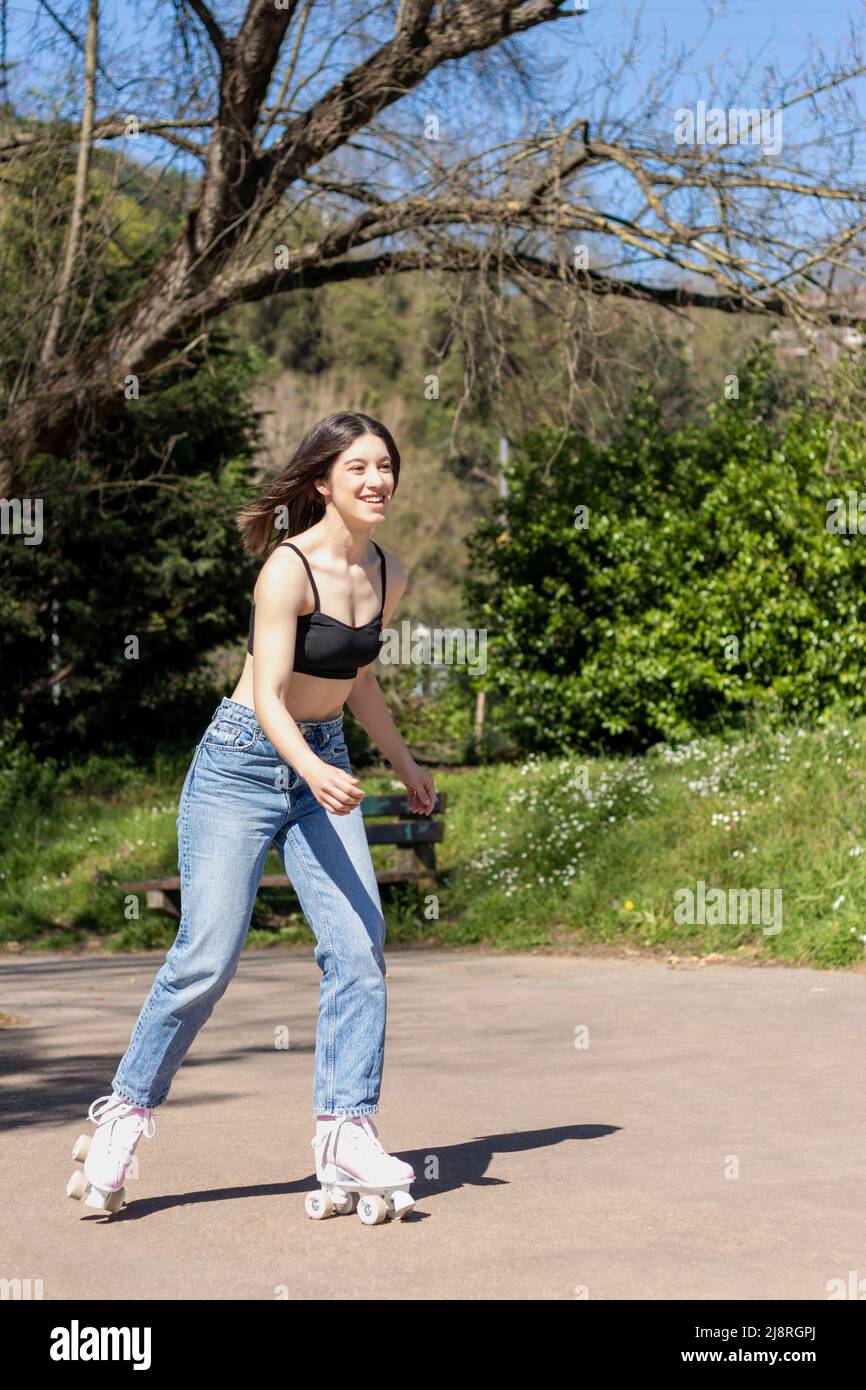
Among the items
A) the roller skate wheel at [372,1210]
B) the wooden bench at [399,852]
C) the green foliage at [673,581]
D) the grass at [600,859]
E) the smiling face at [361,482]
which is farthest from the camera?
the green foliage at [673,581]

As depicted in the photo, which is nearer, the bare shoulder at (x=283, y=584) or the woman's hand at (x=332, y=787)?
the woman's hand at (x=332, y=787)

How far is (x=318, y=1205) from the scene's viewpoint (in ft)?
12.6

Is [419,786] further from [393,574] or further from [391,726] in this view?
[393,574]

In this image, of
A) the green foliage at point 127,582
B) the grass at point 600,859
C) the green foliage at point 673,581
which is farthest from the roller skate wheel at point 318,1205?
the green foliage at point 127,582

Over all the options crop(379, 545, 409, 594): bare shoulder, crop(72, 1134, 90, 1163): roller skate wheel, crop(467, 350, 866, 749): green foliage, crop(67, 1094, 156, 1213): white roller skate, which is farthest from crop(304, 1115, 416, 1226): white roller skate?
crop(467, 350, 866, 749): green foliage

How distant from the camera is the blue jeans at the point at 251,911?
3920 millimetres

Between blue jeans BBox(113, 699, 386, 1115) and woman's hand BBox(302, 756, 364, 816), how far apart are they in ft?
1.26

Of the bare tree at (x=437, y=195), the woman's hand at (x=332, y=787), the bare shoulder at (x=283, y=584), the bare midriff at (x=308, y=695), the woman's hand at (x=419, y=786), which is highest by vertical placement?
the bare tree at (x=437, y=195)

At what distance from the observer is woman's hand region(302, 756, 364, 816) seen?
3572 millimetres

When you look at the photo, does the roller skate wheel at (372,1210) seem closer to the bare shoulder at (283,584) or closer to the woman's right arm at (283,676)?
the woman's right arm at (283,676)

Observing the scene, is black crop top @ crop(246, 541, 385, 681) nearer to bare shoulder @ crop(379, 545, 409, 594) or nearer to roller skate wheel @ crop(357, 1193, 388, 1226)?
bare shoulder @ crop(379, 545, 409, 594)

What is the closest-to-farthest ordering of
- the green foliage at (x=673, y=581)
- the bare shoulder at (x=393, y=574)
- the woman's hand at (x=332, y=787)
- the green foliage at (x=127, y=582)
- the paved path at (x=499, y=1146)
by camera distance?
the paved path at (x=499, y=1146) < the woman's hand at (x=332, y=787) < the bare shoulder at (x=393, y=574) < the green foliage at (x=673, y=581) < the green foliage at (x=127, y=582)

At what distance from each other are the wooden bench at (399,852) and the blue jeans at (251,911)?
625 cm

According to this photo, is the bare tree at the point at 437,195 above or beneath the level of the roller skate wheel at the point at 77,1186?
above
